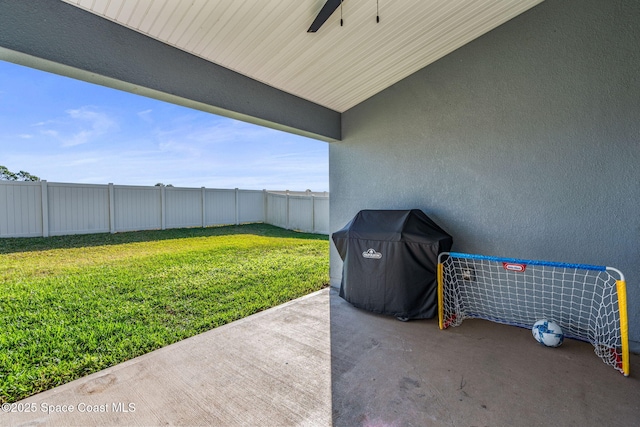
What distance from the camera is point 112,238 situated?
776 centimetres

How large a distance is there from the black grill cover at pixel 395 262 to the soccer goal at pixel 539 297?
0.53ft

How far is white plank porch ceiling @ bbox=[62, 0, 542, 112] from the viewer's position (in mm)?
2152

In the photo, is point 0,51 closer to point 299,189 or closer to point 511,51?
point 511,51

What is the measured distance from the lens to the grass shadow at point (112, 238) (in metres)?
6.46

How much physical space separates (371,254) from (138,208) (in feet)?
28.9

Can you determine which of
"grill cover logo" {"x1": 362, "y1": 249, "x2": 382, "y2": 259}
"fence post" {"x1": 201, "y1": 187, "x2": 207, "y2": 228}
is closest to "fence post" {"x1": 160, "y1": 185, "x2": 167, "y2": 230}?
"fence post" {"x1": 201, "y1": 187, "x2": 207, "y2": 228}

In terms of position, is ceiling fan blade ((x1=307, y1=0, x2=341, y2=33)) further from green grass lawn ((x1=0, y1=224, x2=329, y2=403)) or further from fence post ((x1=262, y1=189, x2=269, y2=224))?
fence post ((x1=262, y1=189, x2=269, y2=224))

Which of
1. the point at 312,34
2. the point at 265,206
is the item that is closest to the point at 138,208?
the point at 265,206

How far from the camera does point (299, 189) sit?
11.5 metres

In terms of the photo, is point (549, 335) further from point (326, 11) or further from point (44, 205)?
point (44, 205)

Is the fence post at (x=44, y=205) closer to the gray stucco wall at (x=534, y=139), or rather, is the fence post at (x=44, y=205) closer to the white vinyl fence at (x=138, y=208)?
the white vinyl fence at (x=138, y=208)

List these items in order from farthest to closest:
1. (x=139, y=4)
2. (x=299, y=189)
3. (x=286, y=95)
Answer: (x=299, y=189), (x=286, y=95), (x=139, y=4)

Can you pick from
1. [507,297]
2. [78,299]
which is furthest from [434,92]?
[78,299]

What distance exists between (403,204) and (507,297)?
5.18 feet
